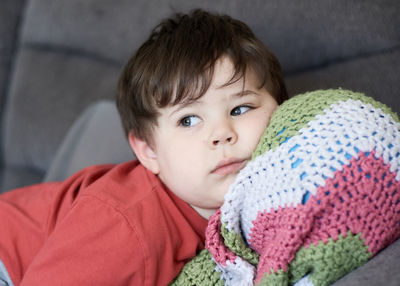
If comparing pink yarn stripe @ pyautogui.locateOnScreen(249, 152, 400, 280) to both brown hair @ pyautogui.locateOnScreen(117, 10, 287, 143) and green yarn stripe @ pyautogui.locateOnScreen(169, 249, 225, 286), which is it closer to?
green yarn stripe @ pyautogui.locateOnScreen(169, 249, 225, 286)

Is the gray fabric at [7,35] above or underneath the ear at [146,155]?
above

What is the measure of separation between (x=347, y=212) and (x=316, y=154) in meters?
0.09

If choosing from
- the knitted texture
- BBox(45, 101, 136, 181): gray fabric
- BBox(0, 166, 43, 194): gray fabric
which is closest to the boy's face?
the knitted texture

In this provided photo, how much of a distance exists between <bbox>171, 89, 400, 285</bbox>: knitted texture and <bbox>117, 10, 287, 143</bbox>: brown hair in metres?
0.21

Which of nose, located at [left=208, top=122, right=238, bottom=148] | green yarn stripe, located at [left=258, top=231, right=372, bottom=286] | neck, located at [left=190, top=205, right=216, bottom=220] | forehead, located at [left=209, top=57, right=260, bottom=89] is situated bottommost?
neck, located at [left=190, top=205, right=216, bottom=220]

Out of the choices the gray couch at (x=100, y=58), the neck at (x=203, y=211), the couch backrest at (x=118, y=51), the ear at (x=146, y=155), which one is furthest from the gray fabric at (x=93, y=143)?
the neck at (x=203, y=211)

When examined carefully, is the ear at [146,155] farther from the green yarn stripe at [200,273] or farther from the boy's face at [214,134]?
the green yarn stripe at [200,273]

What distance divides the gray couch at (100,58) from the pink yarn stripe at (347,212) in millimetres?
399

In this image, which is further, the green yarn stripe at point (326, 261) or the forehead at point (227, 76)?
the forehead at point (227, 76)

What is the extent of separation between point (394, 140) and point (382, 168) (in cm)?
6

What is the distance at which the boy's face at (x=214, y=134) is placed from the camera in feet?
3.10

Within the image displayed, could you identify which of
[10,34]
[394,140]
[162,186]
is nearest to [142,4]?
[10,34]

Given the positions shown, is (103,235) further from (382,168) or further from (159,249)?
(382,168)

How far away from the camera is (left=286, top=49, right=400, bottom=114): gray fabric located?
1.14 metres
